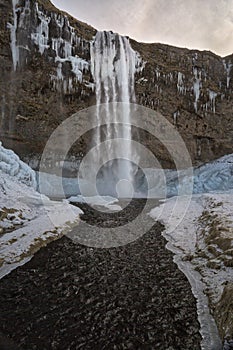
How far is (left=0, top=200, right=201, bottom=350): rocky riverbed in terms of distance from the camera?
15.7ft

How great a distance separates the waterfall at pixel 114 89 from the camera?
98.0 feet

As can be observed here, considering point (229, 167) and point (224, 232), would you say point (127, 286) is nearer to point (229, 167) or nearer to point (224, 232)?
point (224, 232)

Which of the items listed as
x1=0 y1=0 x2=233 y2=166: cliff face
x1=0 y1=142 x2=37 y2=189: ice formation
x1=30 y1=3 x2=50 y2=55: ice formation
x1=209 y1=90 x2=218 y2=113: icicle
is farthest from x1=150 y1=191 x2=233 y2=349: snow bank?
x1=209 y1=90 x2=218 y2=113: icicle

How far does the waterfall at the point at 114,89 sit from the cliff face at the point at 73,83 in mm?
982

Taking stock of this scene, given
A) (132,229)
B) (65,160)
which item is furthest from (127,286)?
(65,160)

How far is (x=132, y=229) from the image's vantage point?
545 inches

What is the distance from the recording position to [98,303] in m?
6.02

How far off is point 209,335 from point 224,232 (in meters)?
5.18

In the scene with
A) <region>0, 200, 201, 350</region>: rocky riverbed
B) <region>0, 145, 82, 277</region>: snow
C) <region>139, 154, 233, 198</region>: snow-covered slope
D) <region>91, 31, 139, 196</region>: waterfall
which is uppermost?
<region>91, 31, 139, 196</region>: waterfall

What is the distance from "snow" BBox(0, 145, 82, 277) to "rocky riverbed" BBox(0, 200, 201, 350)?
Result: 1.91 ft

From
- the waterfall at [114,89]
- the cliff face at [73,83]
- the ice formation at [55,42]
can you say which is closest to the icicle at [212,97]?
the cliff face at [73,83]

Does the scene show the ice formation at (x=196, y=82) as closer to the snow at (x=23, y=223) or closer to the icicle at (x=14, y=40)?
the icicle at (x=14, y=40)

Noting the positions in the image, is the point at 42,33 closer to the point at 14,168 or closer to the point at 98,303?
the point at 14,168

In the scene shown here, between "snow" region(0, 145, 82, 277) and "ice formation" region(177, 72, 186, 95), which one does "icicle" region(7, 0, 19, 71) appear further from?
"ice formation" region(177, 72, 186, 95)
